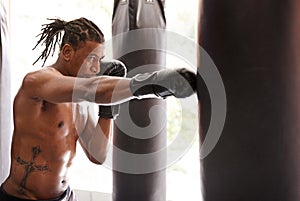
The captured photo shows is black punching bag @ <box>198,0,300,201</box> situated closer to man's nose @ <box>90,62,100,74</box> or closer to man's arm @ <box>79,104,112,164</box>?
man's nose @ <box>90,62,100,74</box>

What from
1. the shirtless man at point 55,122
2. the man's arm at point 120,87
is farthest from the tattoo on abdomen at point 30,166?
the man's arm at point 120,87

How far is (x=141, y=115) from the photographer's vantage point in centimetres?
165

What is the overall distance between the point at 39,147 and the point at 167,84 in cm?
70

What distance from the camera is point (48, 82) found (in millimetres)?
1312

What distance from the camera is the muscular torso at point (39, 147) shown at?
1.50 m

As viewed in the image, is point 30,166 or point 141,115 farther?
point 141,115

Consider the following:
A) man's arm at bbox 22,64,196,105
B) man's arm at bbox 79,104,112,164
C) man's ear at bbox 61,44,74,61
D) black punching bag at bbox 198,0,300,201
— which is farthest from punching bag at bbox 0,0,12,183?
black punching bag at bbox 198,0,300,201

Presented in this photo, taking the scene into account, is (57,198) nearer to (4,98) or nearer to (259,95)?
(4,98)

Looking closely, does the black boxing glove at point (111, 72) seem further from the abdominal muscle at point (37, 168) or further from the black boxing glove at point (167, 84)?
the black boxing glove at point (167, 84)

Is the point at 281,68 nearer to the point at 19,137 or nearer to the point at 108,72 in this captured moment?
the point at 108,72

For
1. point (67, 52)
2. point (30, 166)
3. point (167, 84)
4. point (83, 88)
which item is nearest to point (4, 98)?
point (30, 166)

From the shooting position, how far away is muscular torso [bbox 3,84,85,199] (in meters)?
1.50

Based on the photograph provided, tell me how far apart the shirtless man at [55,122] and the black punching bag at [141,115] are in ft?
0.34

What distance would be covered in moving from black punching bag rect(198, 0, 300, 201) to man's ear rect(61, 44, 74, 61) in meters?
0.62
